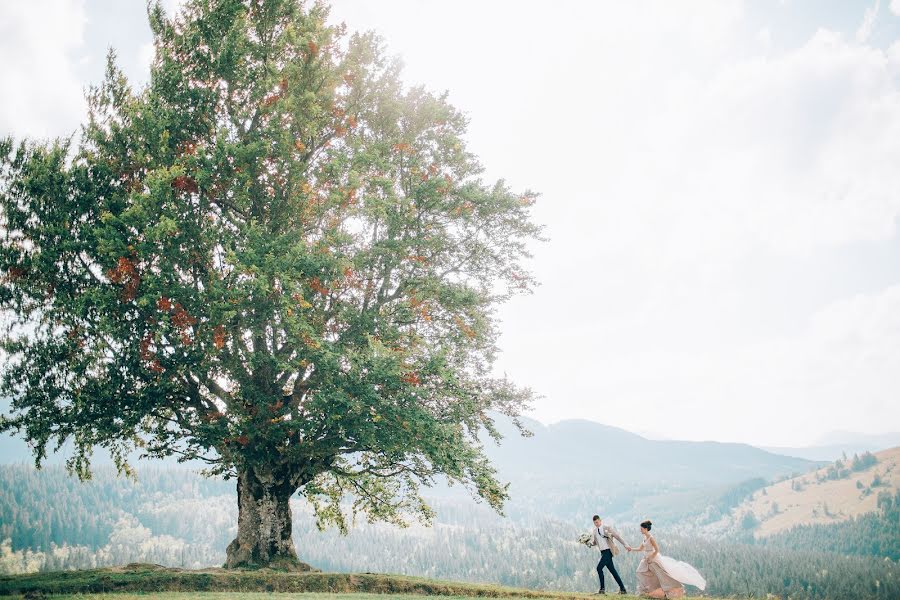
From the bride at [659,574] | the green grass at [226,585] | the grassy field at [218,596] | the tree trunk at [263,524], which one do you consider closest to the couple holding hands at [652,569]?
the bride at [659,574]

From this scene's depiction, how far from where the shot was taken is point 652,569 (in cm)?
2022

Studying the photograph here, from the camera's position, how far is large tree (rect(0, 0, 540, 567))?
1872 cm

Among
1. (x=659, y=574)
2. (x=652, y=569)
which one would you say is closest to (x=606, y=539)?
(x=652, y=569)

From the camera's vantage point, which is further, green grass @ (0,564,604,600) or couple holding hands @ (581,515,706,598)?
couple holding hands @ (581,515,706,598)

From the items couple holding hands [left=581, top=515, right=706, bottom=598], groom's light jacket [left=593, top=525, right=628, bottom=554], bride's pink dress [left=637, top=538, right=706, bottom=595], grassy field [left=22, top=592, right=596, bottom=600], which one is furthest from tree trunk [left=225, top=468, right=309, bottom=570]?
bride's pink dress [left=637, top=538, right=706, bottom=595]

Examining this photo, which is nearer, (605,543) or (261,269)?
(261,269)

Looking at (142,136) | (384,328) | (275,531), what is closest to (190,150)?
(142,136)

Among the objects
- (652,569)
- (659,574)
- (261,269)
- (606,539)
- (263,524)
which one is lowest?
(659,574)

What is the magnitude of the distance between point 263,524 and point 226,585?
428 centimetres

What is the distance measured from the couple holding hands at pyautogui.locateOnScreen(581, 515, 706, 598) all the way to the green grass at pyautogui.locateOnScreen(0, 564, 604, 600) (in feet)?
6.37

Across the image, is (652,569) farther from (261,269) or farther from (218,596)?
(261,269)

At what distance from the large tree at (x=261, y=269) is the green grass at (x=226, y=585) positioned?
3079 millimetres

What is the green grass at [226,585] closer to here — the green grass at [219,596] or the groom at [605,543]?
the green grass at [219,596]

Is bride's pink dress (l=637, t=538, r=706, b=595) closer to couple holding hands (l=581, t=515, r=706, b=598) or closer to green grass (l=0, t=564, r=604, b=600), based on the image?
couple holding hands (l=581, t=515, r=706, b=598)
